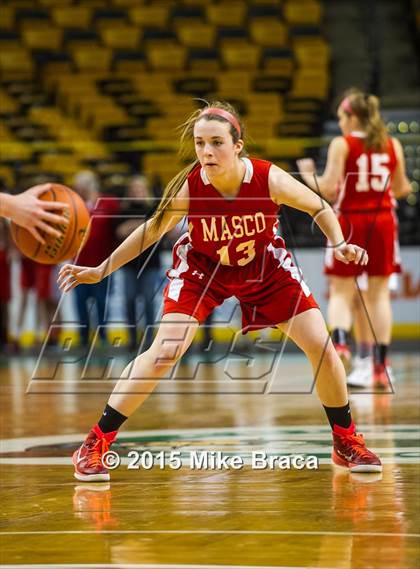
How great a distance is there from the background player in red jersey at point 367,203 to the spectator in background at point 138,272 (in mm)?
3371

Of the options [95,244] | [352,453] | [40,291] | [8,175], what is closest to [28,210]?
[352,453]

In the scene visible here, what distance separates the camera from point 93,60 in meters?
21.5

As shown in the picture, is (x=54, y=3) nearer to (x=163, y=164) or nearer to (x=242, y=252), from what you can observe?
(x=163, y=164)

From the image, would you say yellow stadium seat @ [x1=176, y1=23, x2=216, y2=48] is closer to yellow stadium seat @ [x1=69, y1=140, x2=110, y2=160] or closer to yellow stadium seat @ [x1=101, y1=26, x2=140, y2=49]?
yellow stadium seat @ [x1=101, y1=26, x2=140, y2=49]

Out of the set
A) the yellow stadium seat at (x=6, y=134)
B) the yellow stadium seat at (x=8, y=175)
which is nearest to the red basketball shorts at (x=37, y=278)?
the yellow stadium seat at (x=8, y=175)

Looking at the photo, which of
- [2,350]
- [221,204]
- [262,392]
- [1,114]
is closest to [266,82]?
[1,114]

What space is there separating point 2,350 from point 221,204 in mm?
8696

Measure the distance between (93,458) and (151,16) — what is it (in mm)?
18231

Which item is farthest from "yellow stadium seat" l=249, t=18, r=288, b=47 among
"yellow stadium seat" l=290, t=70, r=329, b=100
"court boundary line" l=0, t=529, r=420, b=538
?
"court boundary line" l=0, t=529, r=420, b=538

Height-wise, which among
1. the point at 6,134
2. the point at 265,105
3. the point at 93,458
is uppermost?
the point at 265,105

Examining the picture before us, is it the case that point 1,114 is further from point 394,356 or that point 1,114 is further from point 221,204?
point 221,204

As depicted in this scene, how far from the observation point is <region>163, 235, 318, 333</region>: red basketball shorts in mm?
5172

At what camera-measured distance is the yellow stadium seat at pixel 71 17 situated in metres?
22.4

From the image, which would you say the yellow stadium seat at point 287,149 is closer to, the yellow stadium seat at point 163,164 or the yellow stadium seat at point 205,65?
the yellow stadium seat at point 163,164
